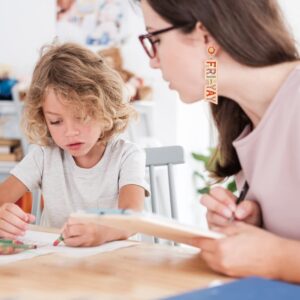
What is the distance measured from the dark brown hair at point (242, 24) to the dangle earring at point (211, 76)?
0.09 ft

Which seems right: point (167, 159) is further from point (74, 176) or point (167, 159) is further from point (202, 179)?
point (202, 179)

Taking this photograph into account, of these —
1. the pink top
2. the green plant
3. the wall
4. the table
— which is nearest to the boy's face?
the table

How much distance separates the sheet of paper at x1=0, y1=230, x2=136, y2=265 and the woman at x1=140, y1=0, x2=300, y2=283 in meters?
0.24

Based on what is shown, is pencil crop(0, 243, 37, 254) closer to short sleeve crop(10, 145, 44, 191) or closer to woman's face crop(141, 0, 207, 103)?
woman's face crop(141, 0, 207, 103)

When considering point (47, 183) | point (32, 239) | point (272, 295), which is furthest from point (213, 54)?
point (47, 183)

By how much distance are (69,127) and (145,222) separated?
30.8 inches

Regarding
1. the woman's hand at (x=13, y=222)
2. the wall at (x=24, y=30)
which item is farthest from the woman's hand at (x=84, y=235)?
the wall at (x=24, y=30)

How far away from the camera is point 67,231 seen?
4.50 feet

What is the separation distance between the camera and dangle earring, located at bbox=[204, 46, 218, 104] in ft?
3.79

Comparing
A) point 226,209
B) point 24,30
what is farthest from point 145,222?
point 24,30

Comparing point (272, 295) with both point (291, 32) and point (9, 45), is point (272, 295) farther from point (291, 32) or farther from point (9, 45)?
point (9, 45)

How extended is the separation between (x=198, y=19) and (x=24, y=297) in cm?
55

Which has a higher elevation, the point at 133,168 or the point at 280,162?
the point at 280,162

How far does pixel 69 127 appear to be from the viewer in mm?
1720
